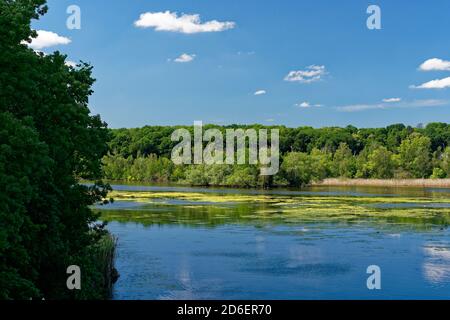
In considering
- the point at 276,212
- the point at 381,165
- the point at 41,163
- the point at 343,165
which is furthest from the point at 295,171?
the point at 41,163

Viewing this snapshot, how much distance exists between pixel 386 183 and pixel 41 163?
339 feet

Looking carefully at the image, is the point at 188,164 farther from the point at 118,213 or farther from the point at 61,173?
the point at 61,173

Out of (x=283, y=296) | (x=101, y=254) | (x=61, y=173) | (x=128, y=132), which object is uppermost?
(x=128, y=132)

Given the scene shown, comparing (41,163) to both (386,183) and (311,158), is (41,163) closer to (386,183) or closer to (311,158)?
(311,158)

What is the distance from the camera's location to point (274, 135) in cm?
12850

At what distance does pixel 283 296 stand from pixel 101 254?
6.88 m

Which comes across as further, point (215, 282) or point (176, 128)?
point (176, 128)

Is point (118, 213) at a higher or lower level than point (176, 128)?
lower

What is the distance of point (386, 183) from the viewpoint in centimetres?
11069

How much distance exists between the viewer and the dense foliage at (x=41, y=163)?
41.6 ft

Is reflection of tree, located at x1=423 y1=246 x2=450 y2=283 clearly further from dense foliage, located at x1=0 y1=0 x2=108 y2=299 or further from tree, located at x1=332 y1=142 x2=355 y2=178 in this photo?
tree, located at x1=332 y1=142 x2=355 y2=178

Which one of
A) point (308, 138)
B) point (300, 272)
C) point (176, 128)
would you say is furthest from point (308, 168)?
point (300, 272)

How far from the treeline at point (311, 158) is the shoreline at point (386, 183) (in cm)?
210

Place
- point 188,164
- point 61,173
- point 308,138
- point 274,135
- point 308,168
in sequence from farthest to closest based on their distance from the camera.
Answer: point 308,138 < point 274,135 < point 188,164 < point 308,168 < point 61,173
